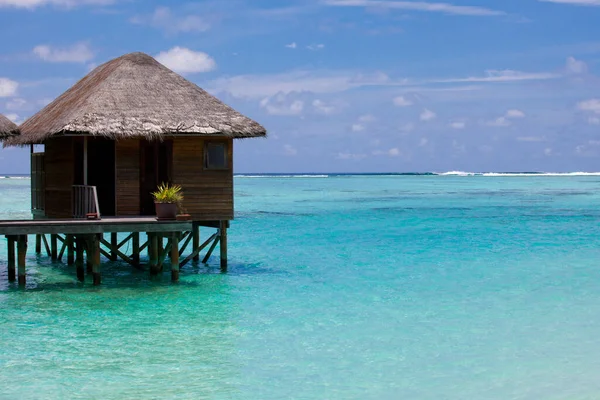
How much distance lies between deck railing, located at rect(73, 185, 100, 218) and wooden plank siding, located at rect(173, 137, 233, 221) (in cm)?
171

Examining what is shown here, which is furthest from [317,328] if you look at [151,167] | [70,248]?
[70,248]

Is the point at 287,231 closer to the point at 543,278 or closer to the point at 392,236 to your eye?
the point at 392,236

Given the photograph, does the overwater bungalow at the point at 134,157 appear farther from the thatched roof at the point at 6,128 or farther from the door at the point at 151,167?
the thatched roof at the point at 6,128

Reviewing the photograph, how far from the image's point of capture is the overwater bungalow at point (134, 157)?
16719 mm

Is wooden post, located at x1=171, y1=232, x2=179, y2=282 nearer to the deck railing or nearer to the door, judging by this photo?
the deck railing

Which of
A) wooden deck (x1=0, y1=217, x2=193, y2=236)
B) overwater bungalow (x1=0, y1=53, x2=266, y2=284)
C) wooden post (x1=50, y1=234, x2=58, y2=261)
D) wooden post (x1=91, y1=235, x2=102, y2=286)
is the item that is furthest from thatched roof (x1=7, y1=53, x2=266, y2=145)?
wooden post (x1=50, y1=234, x2=58, y2=261)

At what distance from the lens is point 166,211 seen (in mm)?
16547

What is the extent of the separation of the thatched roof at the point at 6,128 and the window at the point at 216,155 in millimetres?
3835

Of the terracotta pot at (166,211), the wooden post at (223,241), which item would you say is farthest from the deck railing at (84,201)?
the wooden post at (223,241)

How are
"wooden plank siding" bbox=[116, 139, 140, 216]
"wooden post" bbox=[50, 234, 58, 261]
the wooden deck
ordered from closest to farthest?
the wooden deck < "wooden plank siding" bbox=[116, 139, 140, 216] < "wooden post" bbox=[50, 234, 58, 261]

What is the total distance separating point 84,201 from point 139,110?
208cm

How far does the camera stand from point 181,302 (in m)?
15.9

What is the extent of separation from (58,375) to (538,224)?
28.6 meters

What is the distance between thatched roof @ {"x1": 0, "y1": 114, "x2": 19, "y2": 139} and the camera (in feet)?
57.3
